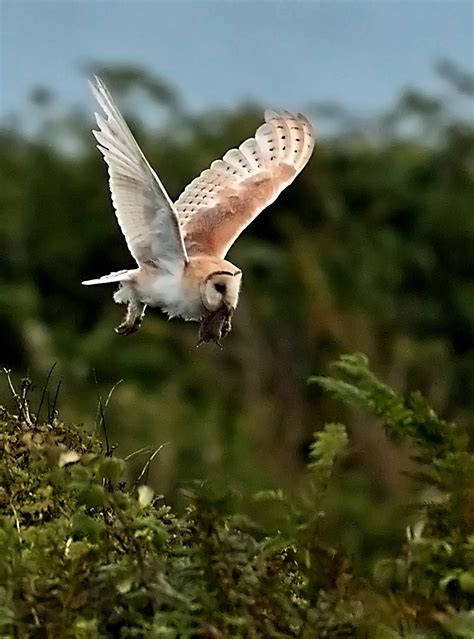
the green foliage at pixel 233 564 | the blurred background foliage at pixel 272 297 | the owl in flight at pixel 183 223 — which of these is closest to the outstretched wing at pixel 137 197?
the owl in flight at pixel 183 223

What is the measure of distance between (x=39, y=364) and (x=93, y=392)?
23.3 inches

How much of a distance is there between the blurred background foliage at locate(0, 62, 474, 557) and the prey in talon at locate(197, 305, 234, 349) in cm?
394

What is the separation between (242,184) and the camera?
4945 mm

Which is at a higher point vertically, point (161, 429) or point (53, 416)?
point (53, 416)

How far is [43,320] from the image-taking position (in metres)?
11.2

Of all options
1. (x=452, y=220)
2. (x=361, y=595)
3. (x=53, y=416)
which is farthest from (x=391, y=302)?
(x=361, y=595)

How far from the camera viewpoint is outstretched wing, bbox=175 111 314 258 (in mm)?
4586

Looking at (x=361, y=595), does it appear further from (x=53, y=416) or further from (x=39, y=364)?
(x=39, y=364)

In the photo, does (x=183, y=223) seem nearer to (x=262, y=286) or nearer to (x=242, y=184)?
(x=242, y=184)

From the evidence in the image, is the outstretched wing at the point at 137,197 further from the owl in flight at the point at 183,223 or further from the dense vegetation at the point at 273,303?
the dense vegetation at the point at 273,303

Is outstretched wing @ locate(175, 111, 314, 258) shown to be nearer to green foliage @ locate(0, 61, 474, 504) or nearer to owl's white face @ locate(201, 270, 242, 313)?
owl's white face @ locate(201, 270, 242, 313)

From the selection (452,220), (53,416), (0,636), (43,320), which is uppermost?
(0,636)

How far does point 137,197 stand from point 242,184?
822 mm

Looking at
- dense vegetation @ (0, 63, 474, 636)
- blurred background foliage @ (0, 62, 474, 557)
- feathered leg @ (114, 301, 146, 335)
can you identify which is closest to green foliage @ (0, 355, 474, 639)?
feathered leg @ (114, 301, 146, 335)
